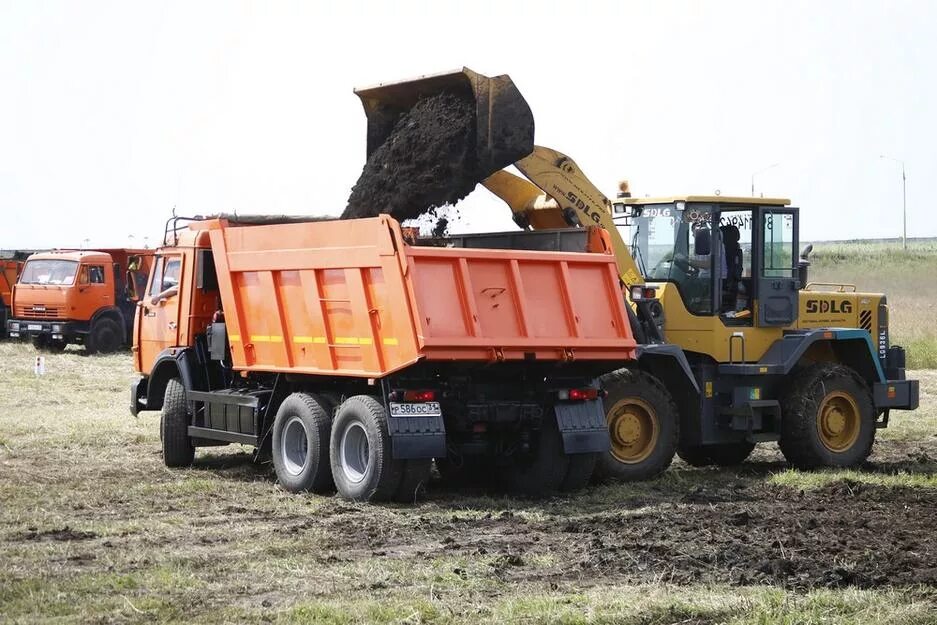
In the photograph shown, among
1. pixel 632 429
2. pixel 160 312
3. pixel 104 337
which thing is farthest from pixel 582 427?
pixel 104 337

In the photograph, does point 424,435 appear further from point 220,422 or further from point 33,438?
point 33,438

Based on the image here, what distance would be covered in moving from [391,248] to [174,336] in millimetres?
4515

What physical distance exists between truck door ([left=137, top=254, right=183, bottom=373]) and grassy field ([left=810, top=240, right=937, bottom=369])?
1660 cm

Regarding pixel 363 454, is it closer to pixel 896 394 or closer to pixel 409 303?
pixel 409 303

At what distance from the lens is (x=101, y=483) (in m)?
13.3

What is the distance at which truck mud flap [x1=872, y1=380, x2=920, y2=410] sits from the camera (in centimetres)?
1554

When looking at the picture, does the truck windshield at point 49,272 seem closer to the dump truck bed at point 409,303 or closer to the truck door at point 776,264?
the dump truck bed at point 409,303

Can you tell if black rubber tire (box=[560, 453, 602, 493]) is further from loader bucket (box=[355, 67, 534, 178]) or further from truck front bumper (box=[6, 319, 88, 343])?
truck front bumper (box=[6, 319, 88, 343])

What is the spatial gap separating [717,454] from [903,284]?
120 feet

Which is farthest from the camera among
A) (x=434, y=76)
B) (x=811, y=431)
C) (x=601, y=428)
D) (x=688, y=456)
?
(x=688, y=456)

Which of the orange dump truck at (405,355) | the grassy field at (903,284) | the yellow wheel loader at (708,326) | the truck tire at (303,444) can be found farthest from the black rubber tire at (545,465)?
the grassy field at (903,284)

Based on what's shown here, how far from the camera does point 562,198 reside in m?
14.6

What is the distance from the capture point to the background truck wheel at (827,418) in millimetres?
14797

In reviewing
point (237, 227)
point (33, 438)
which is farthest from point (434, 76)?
point (33, 438)
